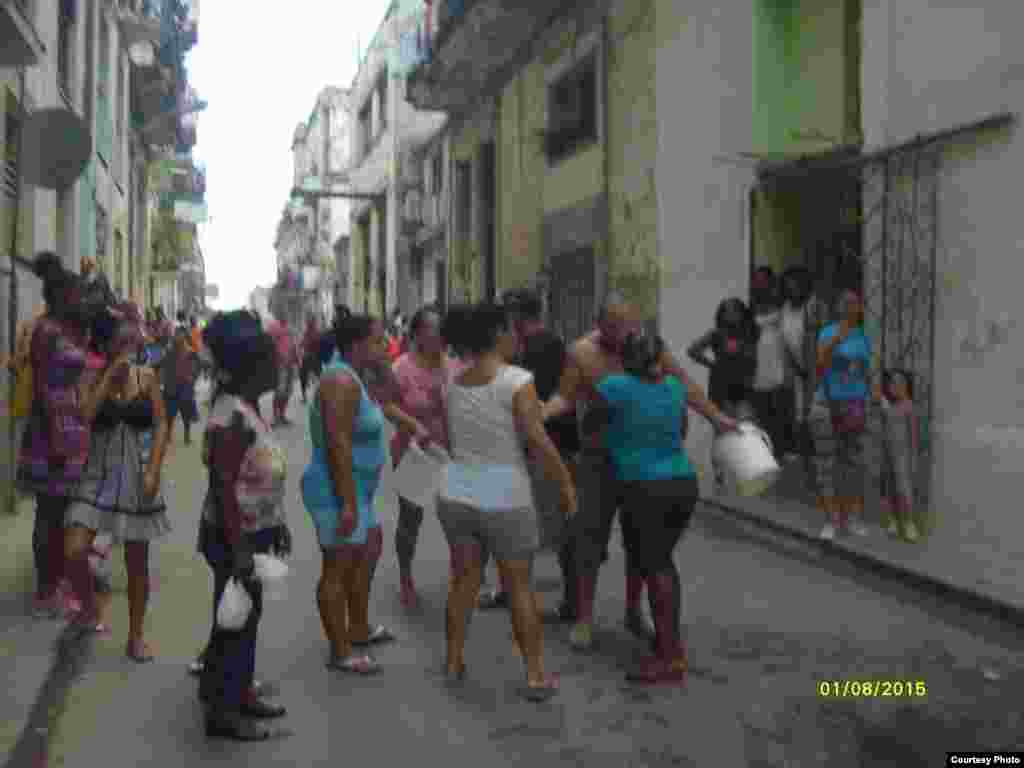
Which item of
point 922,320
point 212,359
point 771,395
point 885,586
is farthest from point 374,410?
point 771,395

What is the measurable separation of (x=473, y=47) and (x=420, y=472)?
1298 centimetres

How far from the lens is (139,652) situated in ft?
18.9

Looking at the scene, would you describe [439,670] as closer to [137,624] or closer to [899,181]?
[137,624]

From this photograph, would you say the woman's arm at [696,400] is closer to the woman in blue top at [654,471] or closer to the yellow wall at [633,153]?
the woman in blue top at [654,471]

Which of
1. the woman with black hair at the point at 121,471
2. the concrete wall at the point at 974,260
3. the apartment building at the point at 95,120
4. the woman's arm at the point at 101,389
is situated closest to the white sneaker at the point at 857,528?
the concrete wall at the point at 974,260

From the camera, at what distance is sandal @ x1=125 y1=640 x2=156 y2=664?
5.75 metres

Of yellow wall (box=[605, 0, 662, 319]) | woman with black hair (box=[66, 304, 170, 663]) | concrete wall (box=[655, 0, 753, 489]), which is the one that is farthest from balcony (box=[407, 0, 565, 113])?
woman with black hair (box=[66, 304, 170, 663])

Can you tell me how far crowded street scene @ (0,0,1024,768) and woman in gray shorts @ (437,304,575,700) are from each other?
15mm

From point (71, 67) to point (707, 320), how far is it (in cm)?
807

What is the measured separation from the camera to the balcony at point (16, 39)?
8.84m

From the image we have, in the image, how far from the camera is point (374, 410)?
5586mm
